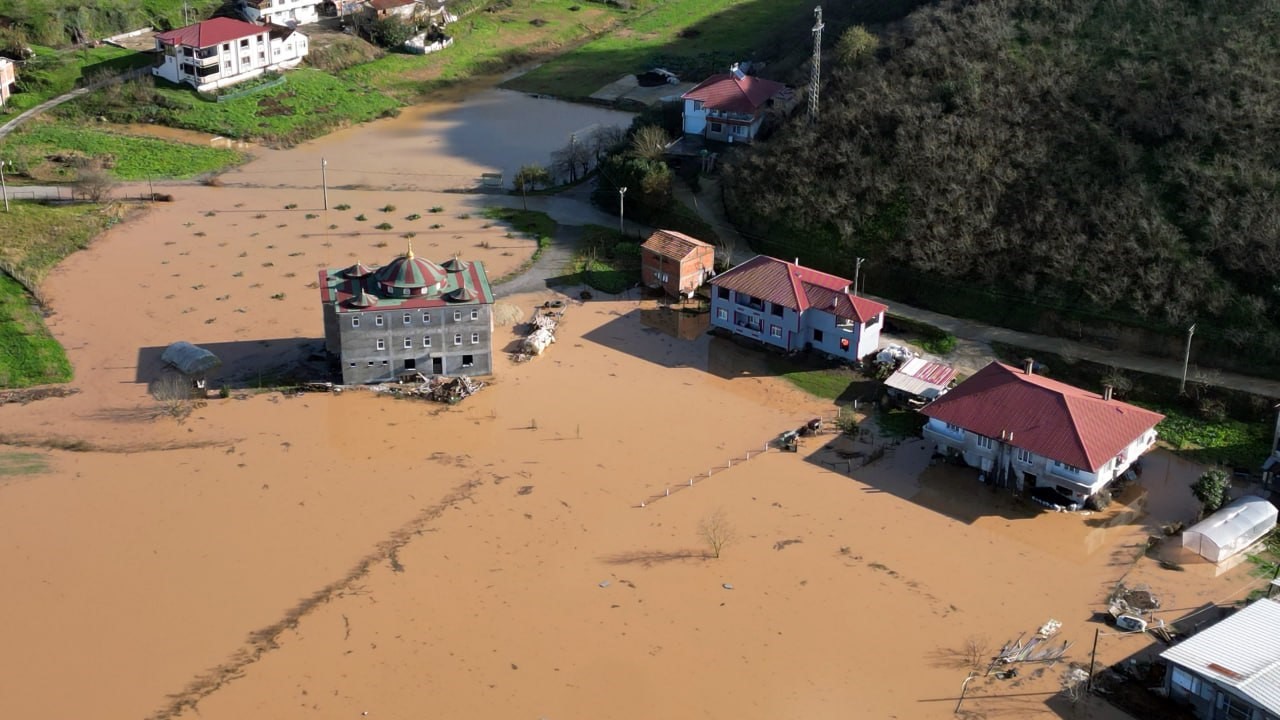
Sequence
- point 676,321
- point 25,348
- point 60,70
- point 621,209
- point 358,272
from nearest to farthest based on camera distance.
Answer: point 358,272 < point 25,348 < point 676,321 < point 621,209 < point 60,70

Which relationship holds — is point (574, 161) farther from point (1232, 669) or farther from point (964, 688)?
point (1232, 669)

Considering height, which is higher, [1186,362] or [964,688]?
[1186,362]

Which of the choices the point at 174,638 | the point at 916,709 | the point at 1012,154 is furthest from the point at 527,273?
the point at 916,709

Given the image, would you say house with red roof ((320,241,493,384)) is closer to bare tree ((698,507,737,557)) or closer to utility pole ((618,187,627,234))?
bare tree ((698,507,737,557))

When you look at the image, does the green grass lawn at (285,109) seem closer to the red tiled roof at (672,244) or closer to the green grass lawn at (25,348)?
the green grass lawn at (25,348)

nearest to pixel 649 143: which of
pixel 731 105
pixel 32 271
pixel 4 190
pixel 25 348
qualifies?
pixel 731 105

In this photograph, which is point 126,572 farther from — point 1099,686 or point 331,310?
point 1099,686
